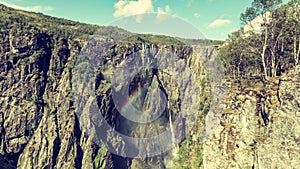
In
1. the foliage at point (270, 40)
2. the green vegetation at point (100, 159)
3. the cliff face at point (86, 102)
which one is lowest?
the green vegetation at point (100, 159)

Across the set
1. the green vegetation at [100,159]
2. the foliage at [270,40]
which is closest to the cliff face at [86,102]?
the green vegetation at [100,159]

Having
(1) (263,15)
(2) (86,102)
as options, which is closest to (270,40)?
(1) (263,15)

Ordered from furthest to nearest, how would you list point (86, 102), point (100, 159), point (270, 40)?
→ point (86, 102) < point (100, 159) < point (270, 40)

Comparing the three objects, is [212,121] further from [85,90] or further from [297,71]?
[85,90]

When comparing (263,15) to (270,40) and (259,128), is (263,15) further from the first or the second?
(259,128)

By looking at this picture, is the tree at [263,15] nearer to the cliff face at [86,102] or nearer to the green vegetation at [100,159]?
the cliff face at [86,102]

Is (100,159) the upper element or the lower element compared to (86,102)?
lower

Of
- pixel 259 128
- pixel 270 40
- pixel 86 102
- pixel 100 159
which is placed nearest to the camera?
pixel 259 128

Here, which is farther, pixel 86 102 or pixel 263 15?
pixel 86 102
